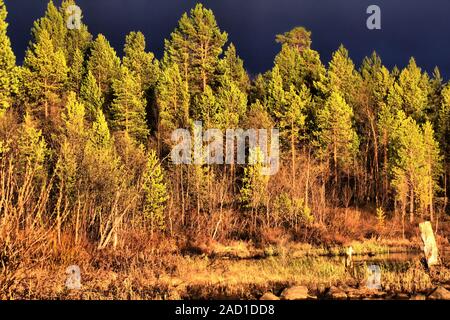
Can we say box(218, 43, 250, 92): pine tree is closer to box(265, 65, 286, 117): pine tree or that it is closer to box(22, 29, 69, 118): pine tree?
A: box(265, 65, 286, 117): pine tree

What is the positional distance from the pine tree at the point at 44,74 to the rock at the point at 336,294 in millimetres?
38677

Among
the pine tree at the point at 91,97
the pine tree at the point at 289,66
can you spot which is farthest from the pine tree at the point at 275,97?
the pine tree at the point at 91,97

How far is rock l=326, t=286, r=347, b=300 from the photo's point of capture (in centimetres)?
940

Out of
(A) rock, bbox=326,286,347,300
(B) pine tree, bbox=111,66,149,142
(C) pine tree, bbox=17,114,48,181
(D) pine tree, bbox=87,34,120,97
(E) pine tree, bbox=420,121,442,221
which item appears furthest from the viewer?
(D) pine tree, bbox=87,34,120,97

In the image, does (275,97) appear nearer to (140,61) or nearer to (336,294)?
(140,61)

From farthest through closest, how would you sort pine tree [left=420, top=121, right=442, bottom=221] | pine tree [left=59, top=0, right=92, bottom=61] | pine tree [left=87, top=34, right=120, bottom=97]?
pine tree [left=59, top=0, right=92, bottom=61] < pine tree [left=87, top=34, right=120, bottom=97] < pine tree [left=420, top=121, right=442, bottom=221]

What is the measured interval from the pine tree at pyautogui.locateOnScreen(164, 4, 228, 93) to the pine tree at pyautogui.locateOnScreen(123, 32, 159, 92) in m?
4.26

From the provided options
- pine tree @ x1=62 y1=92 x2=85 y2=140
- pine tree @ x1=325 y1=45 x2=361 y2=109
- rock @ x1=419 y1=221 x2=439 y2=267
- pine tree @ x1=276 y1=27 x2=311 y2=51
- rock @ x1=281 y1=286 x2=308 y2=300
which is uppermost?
pine tree @ x1=276 y1=27 x2=311 y2=51

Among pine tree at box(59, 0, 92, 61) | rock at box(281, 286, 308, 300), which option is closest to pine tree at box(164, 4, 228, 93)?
pine tree at box(59, 0, 92, 61)

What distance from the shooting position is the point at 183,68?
166ft

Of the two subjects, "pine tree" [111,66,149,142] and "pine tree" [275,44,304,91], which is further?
"pine tree" [275,44,304,91]

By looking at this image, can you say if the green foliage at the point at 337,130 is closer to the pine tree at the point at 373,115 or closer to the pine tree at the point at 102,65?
the pine tree at the point at 373,115
